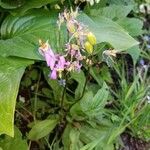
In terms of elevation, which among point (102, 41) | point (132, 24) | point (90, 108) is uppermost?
point (102, 41)

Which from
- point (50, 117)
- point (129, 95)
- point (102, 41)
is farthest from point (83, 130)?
point (102, 41)

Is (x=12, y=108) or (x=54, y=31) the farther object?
(x=54, y=31)

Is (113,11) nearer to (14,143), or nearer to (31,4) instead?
(31,4)

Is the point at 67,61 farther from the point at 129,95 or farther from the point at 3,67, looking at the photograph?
the point at 129,95

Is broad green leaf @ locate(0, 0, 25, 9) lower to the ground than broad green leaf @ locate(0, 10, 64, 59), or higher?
higher

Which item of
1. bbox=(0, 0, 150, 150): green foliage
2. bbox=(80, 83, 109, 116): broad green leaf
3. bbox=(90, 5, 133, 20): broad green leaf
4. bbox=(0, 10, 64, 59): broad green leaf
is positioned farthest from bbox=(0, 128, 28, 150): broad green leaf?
bbox=(90, 5, 133, 20): broad green leaf

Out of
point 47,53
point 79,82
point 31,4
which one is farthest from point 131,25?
point 47,53

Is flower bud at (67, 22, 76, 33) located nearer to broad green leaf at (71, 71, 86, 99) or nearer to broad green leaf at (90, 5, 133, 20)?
broad green leaf at (71, 71, 86, 99)
